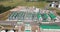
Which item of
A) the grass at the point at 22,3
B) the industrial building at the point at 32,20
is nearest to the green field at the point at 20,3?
the grass at the point at 22,3

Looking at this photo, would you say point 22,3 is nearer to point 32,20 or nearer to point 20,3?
point 20,3

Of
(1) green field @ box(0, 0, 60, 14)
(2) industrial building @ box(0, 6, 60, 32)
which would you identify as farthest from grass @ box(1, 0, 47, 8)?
(2) industrial building @ box(0, 6, 60, 32)

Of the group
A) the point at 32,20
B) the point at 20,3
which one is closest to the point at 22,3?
the point at 20,3

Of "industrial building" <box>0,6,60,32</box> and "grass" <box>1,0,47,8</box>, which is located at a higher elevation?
"grass" <box>1,0,47,8</box>

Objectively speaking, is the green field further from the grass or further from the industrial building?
the industrial building

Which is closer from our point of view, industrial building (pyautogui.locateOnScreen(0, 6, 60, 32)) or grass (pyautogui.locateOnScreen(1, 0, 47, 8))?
industrial building (pyautogui.locateOnScreen(0, 6, 60, 32))

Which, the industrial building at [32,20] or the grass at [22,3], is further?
the grass at [22,3]

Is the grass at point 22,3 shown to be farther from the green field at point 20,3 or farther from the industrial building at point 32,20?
the industrial building at point 32,20

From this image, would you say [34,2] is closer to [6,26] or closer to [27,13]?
[27,13]

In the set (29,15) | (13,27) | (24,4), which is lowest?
(13,27)

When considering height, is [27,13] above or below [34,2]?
below

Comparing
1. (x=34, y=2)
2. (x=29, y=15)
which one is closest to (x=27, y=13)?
(x=29, y=15)
